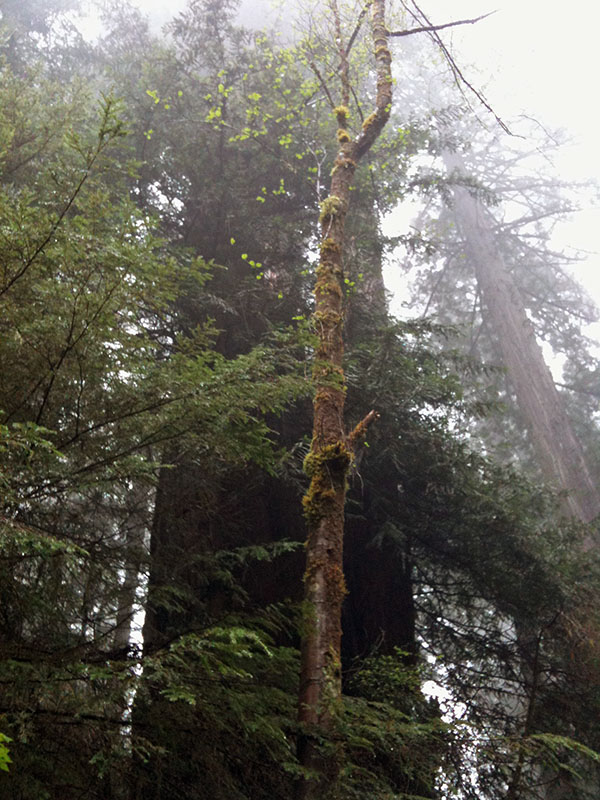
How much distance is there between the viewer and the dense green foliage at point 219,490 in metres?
3.40

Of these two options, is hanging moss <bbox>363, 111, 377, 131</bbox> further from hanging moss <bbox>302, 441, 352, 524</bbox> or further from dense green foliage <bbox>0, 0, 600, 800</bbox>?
hanging moss <bbox>302, 441, 352, 524</bbox>

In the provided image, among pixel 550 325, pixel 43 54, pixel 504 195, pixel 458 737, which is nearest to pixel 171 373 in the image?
pixel 458 737

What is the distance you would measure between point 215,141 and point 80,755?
340 inches

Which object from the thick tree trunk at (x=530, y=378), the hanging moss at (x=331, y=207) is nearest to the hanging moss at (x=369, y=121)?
the hanging moss at (x=331, y=207)

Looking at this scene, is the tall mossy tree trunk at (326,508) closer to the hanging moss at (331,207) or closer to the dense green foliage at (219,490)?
the hanging moss at (331,207)

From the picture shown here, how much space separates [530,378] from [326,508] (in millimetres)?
10440

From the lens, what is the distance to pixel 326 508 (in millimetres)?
4531

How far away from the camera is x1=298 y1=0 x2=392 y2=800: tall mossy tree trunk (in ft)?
11.9

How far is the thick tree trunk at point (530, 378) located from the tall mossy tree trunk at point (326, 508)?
5587 millimetres

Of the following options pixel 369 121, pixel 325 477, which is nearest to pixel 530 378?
pixel 369 121

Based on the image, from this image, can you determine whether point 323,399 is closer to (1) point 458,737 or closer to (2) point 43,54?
(1) point 458,737

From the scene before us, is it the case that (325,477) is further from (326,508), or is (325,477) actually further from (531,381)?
(531,381)

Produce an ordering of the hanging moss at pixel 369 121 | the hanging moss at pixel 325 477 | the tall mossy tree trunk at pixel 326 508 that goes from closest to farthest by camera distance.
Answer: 1. the tall mossy tree trunk at pixel 326 508
2. the hanging moss at pixel 325 477
3. the hanging moss at pixel 369 121

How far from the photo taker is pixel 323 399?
16.4ft
